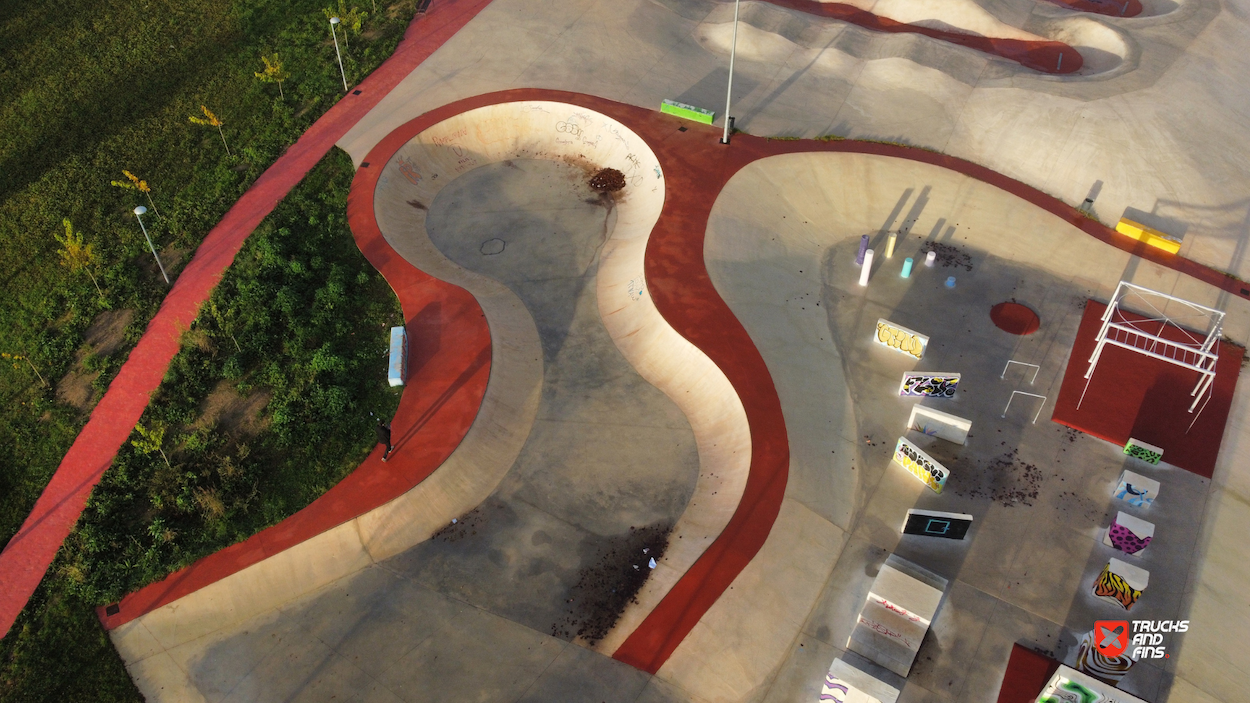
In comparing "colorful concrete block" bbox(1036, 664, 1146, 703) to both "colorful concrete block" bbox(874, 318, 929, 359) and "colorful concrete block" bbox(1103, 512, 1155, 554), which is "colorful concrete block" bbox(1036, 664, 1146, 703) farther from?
"colorful concrete block" bbox(874, 318, 929, 359)

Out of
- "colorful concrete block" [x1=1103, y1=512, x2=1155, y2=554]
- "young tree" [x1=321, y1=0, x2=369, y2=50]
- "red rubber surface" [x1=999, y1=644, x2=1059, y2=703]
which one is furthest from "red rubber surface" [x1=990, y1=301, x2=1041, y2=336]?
"young tree" [x1=321, y1=0, x2=369, y2=50]

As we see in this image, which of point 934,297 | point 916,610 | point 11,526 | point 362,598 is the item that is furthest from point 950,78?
point 11,526

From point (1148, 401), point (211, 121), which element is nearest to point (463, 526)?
point (1148, 401)

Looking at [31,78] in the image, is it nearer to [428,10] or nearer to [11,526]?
[428,10]

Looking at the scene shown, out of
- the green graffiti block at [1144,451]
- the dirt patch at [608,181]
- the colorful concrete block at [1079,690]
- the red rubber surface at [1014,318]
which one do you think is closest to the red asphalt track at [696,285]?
the dirt patch at [608,181]

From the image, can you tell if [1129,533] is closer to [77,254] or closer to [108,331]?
[108,331]

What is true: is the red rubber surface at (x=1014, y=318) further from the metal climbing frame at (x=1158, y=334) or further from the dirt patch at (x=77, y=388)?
the dirt patch at (x=77, y=388)
